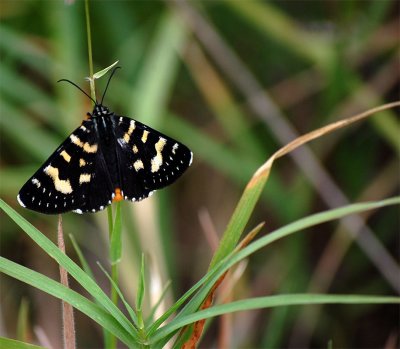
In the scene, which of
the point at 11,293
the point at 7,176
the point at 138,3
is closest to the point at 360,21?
the point at 138,3

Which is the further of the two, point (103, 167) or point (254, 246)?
point (103, 167)

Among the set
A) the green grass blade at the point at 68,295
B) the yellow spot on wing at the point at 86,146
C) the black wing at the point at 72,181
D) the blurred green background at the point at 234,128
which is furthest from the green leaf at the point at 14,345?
the blurred green background at the point at 234,128

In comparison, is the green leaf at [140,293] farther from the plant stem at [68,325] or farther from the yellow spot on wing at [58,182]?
the yellow spot on wing at [58,182]

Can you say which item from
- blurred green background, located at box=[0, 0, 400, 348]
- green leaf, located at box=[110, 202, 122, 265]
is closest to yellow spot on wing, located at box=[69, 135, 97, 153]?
green leaf, located at box=[110, 202, 122, 265]

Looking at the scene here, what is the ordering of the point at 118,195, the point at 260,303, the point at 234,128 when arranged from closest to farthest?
the point at 260,303, the point at 118,195, the point at 234,128

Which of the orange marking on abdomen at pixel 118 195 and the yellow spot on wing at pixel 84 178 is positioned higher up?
the yellow spot on wing at pixel 84 178

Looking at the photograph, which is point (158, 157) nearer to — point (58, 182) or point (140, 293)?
point (58, 182)

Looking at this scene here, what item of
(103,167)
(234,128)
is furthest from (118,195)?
(234,128)
